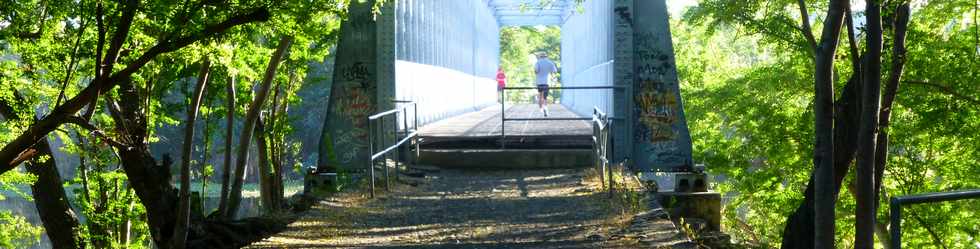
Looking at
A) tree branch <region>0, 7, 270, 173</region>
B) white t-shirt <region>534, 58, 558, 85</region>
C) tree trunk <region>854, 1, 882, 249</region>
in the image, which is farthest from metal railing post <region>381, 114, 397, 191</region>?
white t-shirt <region>534, 58, 558, 85</region>

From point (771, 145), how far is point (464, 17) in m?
11.3

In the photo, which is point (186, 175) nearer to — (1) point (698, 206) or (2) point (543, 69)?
(1) point (698, 206)

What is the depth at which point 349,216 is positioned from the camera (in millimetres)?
11508

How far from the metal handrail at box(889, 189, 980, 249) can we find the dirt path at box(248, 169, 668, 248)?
4.02 metres

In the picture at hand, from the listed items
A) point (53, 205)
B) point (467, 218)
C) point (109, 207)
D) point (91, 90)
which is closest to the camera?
point (91, 90)

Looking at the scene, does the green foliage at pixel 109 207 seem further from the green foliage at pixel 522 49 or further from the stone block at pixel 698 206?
the green foliage at pixel 522 49

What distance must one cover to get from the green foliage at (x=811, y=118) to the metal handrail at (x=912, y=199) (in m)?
9.16

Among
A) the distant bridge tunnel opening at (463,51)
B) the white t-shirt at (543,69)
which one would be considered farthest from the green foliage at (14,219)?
the white t-shirt at (543,69)

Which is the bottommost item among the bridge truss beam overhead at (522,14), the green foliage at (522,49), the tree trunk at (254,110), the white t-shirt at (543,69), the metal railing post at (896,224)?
the metal railing post at (896,224)

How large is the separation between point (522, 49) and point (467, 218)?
84295mm

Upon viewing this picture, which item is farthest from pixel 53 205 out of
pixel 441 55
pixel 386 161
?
pixel 441 55

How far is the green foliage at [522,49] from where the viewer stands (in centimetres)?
9083

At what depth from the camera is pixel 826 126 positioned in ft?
31.4

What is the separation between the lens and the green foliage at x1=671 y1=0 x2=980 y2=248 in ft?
51.6
